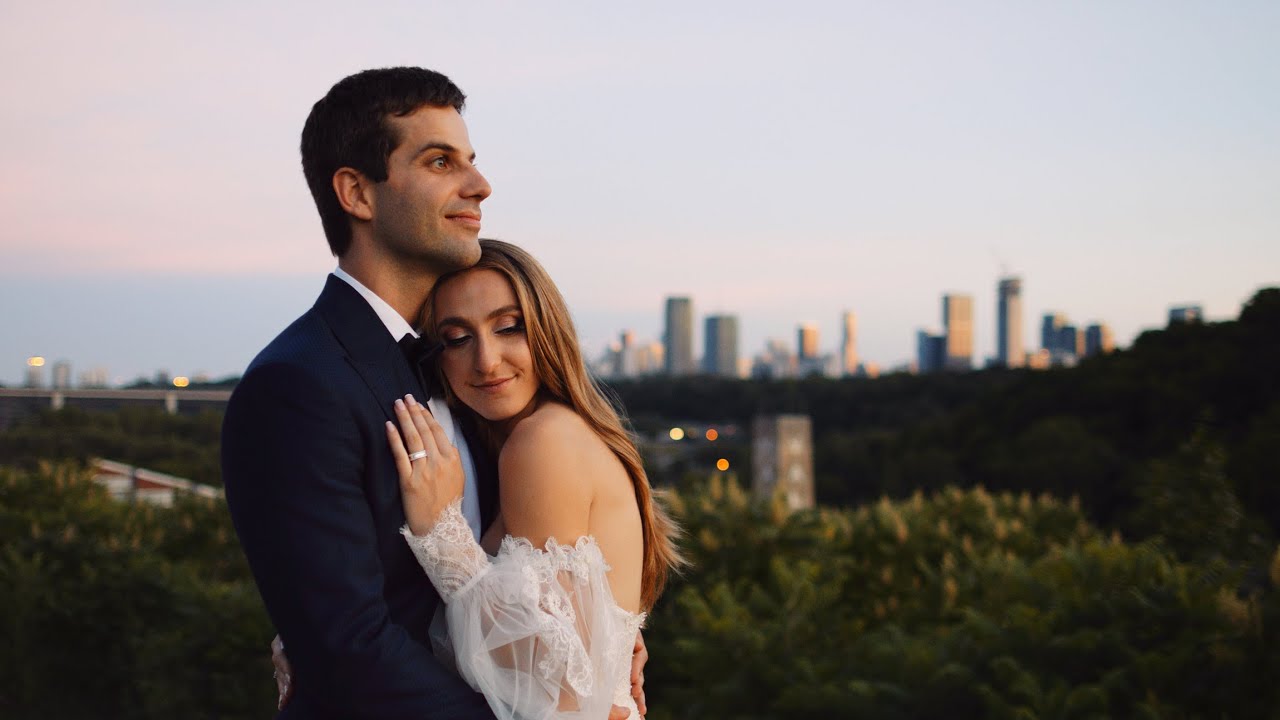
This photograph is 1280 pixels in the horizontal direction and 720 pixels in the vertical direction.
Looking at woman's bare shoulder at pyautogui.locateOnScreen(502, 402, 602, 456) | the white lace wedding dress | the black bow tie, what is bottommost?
the white lace wedding dress

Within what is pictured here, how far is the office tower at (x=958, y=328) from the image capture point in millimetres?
113562

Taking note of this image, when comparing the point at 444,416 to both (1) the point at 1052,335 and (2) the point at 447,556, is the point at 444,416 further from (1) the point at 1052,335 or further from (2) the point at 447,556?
(1) the point at 1052,335

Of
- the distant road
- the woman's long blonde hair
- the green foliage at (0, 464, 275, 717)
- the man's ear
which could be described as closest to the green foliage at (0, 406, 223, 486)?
the distant road

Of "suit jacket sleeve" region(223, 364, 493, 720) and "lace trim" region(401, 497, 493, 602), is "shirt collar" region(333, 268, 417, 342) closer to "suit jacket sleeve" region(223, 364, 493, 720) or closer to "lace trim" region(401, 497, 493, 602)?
"suit jacket sleeve" region(223, 364, 493, 720)

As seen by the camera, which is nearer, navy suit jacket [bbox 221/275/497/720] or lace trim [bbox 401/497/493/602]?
navy suit jacket [bbox 221/275/497/720]

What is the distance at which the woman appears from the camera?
96.0 inches

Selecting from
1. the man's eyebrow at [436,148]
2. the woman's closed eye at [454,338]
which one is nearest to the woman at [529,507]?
the woman's closed eye at [454,338]

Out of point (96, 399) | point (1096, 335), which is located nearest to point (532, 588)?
point (96, 399)

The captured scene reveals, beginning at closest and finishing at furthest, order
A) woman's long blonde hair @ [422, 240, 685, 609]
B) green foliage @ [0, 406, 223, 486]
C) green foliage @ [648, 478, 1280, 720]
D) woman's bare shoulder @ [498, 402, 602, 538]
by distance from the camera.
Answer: woman's bare shoulder @ [498, 402, 602, 538] → woman's long blonde hair @ [422, 240, 685, 609] → green foliage @ [648, 478, 1280, 720] → green foliage @ [0, 406, 223, 486]

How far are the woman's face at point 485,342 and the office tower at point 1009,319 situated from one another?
111m

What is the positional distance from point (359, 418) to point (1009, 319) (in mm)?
117532

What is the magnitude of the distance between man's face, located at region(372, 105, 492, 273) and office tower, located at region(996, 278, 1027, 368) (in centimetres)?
11131

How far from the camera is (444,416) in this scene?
286cm

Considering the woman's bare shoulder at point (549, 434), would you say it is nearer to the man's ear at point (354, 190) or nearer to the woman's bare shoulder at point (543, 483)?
the woman's bare shoulder at point (543, 483)
